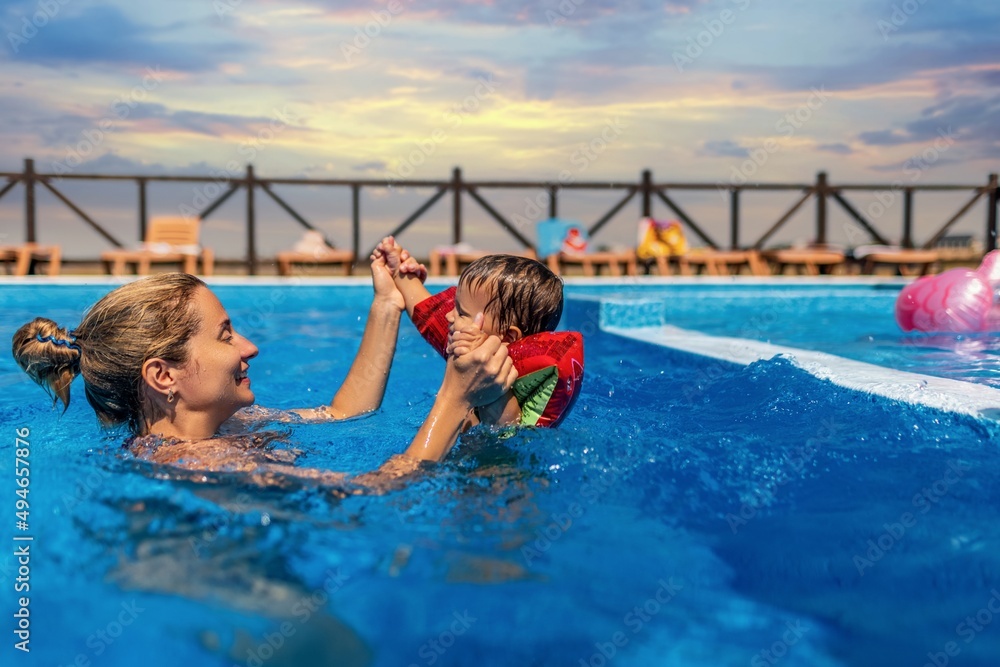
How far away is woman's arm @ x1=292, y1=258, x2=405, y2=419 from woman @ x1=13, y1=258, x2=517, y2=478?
0.51 metres

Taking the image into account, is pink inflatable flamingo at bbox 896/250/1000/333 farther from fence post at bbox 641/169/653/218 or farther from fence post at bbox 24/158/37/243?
fence post at bbox 24/158/37/243

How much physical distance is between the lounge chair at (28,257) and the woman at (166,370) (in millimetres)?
10434

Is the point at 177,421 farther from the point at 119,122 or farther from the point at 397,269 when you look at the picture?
the point at 119,122

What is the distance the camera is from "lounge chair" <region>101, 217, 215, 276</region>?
11562mm

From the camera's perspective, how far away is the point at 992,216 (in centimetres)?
1582

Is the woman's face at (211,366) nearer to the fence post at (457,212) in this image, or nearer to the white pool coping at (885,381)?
the white pool coping at (885,381)

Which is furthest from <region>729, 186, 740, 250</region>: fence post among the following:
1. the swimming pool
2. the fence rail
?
the swimming pool

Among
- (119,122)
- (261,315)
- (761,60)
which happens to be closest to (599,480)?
(261,315)

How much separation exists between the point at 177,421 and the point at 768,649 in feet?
4.54

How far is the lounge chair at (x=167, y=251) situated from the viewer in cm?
1156

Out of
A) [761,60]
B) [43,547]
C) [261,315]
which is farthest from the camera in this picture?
[761,60]

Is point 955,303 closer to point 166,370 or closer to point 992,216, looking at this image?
point 166,370

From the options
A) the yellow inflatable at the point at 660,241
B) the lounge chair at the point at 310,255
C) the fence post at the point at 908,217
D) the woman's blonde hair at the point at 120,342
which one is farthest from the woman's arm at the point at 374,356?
the fence post at the point at 908,217

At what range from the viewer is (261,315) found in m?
8.21
